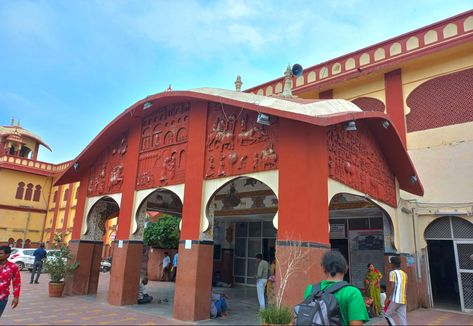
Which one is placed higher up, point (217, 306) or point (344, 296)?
point (344, 296)

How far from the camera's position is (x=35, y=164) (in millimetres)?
32062

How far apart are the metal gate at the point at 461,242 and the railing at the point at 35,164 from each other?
28.4 meters

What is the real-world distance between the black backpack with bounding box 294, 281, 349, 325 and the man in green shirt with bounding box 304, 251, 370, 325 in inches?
2.0

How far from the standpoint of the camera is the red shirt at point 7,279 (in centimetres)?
570

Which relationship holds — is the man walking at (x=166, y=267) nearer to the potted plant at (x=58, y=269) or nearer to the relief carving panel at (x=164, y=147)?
the potted plant at (x=58, y=269)

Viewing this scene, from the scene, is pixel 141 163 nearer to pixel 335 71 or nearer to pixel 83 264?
pixel 83 264

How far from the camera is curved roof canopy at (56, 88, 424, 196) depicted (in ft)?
23.1

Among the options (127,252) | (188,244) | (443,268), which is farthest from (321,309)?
(443,268)

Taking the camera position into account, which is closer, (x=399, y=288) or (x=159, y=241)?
(x=399, y=288)

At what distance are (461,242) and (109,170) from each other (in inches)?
463

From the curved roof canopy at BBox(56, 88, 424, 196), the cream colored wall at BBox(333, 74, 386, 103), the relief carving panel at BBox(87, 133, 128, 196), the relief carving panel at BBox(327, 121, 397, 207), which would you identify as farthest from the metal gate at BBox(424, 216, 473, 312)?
the relief carving panel at BBox(87, 133, 128, 196)

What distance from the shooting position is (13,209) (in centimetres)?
3011

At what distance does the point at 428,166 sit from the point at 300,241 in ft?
25.4

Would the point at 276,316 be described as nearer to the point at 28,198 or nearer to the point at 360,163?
the point at 360,163
